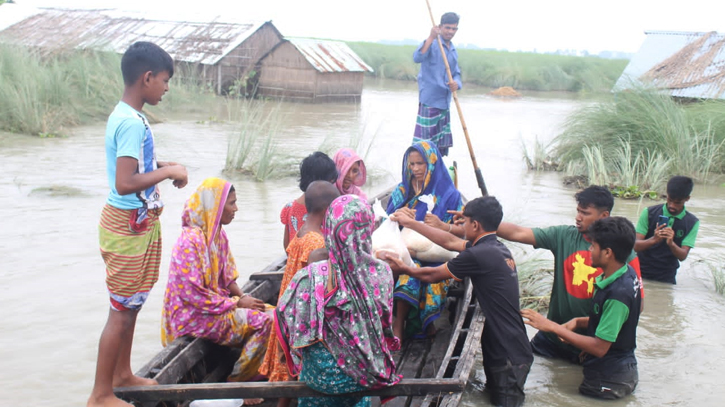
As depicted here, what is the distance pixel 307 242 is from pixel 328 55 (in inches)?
698

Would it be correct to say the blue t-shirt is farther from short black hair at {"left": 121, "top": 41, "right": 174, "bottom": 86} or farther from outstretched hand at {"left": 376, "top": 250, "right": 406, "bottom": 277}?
outstretched hand at {"left": 376, "top": 250, "right": 406, "bottom": 277}

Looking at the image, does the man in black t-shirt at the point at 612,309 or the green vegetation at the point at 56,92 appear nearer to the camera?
the man in black t-shirt at the point at 612,309

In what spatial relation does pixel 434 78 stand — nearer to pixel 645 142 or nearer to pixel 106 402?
pixel 645 142

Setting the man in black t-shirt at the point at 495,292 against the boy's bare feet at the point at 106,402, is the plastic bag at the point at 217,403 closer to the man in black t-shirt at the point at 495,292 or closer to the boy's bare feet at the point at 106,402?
the boy's bare feet at the point at 106,402

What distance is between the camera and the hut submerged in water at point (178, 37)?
1877cm

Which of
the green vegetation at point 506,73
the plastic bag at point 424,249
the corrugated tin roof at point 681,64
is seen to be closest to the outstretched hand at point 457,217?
the plastic bag at point 424,249

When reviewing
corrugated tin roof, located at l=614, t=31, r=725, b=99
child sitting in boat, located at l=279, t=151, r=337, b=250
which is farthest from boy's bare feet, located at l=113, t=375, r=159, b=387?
corrugated tin roof, located at l=614, t=31, r=725, b=99

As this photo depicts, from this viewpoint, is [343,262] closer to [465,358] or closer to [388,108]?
[465,358]

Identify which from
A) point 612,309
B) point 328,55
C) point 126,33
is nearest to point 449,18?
point 612,309

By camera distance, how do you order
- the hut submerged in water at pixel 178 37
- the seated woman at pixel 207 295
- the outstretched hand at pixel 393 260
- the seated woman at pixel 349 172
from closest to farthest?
the seated woman at pixel 207 295 < the outstretched hand at pixel 393 260 < the seated woman at pixel 349 172 < the hut submerged in water at pixel 178 37

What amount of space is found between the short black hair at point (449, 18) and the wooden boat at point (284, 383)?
323 cm

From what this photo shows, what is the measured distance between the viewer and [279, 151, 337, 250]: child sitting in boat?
13.4 ft

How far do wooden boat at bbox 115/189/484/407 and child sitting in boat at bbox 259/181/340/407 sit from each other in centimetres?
18

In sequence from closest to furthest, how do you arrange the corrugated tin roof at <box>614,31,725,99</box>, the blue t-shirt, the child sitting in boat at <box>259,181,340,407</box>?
the blue t-shirt < the child sitting in boat at <box>259,181,340,407</box> < the corrugated tin roof at <box>614,31,725,99</box>
